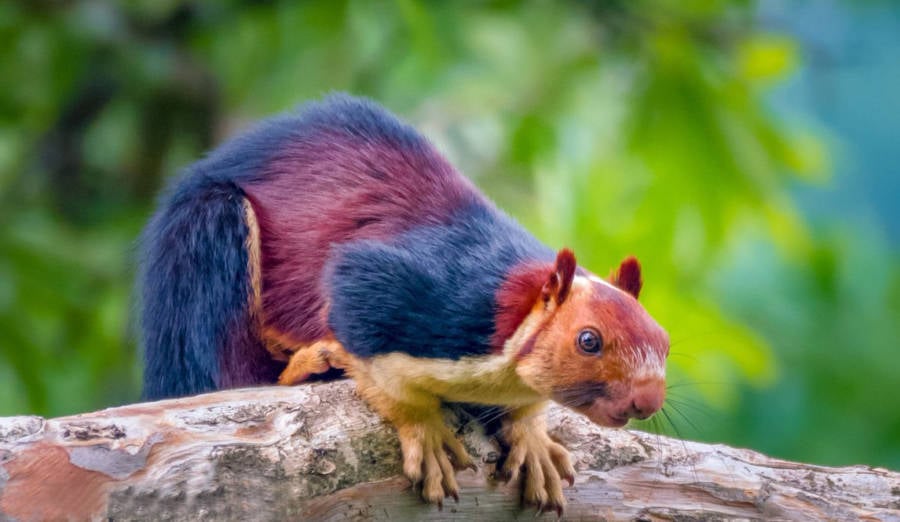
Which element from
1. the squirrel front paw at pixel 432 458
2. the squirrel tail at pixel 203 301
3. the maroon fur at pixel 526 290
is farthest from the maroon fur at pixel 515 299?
the squirrel tail at pixel 203 301

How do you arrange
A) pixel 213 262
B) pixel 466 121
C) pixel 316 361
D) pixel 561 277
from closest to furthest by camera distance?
pixel 561 277
pixel 316 361
pixel 213 262
pixel 466 121

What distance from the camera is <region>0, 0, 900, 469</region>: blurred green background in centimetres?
533

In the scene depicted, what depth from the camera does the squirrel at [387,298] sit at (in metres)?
2.79

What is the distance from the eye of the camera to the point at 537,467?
9.86 feet

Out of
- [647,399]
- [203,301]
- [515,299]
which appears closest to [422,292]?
[515,299]

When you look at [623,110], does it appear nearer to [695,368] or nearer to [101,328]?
[695,368]

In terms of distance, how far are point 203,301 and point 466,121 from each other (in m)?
2.98

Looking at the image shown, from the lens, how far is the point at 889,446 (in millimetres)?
9320

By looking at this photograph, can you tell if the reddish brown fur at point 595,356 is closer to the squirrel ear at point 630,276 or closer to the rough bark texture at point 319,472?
the squirrel ear at point 630,276

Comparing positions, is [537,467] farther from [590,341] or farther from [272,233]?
[272,233]

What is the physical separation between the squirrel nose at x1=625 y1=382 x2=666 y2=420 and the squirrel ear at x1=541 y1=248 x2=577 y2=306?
0.29 m

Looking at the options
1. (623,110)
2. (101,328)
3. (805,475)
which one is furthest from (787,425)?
(805,475)

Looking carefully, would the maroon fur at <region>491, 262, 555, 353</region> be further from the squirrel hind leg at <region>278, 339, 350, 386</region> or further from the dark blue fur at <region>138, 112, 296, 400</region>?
the dark blue fur at <region>138, 112, 296, 400</region>

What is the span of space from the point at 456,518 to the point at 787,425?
6.53 m
